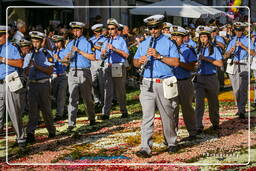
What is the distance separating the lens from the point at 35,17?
16.1 meters

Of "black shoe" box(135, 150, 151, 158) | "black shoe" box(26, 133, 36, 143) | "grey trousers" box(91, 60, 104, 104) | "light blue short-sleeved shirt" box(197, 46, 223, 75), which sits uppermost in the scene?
"light blue short-sleeved shirt" box(197, 46, 223, 75)

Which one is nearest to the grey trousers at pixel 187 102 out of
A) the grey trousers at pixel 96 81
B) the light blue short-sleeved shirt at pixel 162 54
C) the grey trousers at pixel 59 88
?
the light blue short-sleeved shirt at pixel 162 54

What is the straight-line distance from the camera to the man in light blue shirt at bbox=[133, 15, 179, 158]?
25.9 feet

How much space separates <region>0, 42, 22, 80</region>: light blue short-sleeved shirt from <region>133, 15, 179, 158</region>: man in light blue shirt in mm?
2154

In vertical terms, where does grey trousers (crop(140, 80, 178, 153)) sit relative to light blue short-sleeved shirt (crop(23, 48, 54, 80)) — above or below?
below

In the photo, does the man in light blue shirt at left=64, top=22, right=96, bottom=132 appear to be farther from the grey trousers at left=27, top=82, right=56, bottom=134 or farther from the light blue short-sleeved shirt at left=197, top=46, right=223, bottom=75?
the light blue short-sleeved shirt at left=197, top=46, right=223, bottom=75

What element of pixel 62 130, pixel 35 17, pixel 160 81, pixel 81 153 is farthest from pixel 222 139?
pixel 35 17

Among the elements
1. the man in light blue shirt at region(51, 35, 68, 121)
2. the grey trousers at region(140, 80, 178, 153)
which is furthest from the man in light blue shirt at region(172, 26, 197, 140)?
the man in light blue shirt at region(51, 35, 68, 121)

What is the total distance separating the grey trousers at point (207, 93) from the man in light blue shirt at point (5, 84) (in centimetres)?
353

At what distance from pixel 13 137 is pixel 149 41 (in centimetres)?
382

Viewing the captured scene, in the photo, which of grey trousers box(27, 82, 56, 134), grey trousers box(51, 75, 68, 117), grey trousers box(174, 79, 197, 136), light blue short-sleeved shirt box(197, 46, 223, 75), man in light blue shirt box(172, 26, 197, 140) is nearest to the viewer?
man in light blue shirt box(172, 26, 197, 140)

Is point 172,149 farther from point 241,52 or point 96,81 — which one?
point 96,81

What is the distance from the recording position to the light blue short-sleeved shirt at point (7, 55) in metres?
8.60

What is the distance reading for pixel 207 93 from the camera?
10.2m
